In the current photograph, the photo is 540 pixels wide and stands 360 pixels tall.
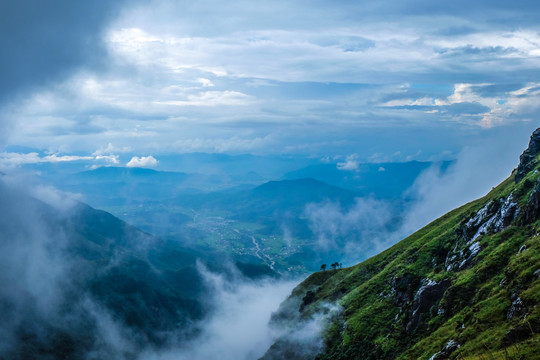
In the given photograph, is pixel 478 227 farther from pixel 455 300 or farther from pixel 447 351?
pixel 447 351

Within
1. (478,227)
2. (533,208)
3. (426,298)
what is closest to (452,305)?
(426,298)

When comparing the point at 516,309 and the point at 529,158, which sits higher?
the point at 529,158

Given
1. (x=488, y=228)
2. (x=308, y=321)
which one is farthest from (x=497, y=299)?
(x=308, y=321)

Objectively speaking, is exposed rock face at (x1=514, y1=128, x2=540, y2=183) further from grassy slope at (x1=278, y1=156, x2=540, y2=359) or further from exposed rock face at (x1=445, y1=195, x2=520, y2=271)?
exposed rock face at (x1=445, y1=195, x2=520, y2=271)

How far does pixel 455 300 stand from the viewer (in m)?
101

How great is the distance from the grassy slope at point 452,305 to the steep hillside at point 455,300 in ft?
0.90

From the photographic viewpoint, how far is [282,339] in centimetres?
18762

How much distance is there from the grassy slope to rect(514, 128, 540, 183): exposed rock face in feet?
47.0

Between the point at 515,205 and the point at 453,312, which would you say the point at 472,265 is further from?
the point at 515,205

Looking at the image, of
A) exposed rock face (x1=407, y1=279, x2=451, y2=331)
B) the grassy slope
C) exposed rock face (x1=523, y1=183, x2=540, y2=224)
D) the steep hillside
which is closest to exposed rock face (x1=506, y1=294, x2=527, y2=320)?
the steep hillside

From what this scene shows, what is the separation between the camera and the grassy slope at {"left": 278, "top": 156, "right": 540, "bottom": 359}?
72562 millimetres

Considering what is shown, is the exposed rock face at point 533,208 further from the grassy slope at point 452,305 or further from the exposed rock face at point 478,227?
the exposed rock face at point 478,227

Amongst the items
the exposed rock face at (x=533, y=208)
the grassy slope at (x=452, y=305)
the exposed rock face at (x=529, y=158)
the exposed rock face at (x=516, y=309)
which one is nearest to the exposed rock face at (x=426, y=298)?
the grassy slope at (x=452, y=305)

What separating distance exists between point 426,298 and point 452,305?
44.6ft
